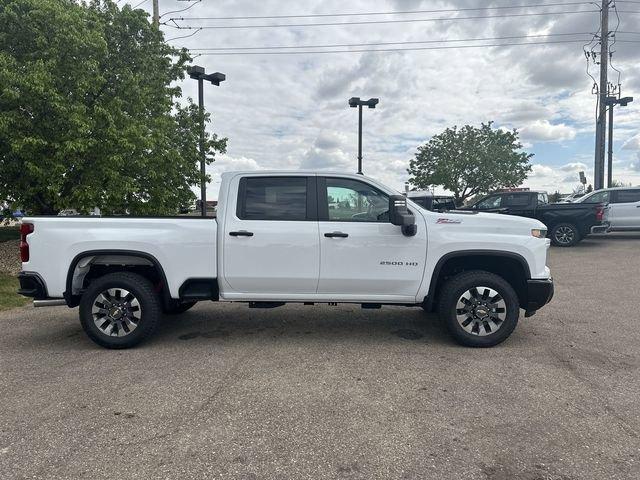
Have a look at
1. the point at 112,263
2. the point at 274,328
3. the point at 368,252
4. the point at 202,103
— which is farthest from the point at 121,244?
the point at 202,103

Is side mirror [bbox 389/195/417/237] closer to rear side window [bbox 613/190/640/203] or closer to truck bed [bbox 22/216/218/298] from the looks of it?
truck bed [bbox 22/216/218/298]

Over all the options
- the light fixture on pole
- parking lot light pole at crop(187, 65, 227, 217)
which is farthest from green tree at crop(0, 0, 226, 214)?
the light fixture on pole

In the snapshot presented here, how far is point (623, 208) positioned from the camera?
48.6ft

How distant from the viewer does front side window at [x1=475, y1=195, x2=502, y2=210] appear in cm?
1516

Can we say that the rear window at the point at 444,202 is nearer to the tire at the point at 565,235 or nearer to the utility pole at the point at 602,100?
the tire at the point at 565,235

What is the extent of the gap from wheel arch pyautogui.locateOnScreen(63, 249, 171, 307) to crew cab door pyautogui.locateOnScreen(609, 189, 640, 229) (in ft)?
48.4

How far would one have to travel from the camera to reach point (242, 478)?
8.86ft

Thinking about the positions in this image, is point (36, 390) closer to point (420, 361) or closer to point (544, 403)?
point (420, 361)

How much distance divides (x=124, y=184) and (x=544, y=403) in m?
10.1

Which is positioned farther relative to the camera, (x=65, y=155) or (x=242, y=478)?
(x=65, y=155)

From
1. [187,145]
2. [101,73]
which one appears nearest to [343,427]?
[101,73]

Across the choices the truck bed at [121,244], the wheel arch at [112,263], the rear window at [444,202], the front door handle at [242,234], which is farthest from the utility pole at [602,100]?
the wheel arch at [112,263]

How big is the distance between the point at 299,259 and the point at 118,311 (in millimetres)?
2006

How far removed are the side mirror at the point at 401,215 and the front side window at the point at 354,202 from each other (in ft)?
0.68
